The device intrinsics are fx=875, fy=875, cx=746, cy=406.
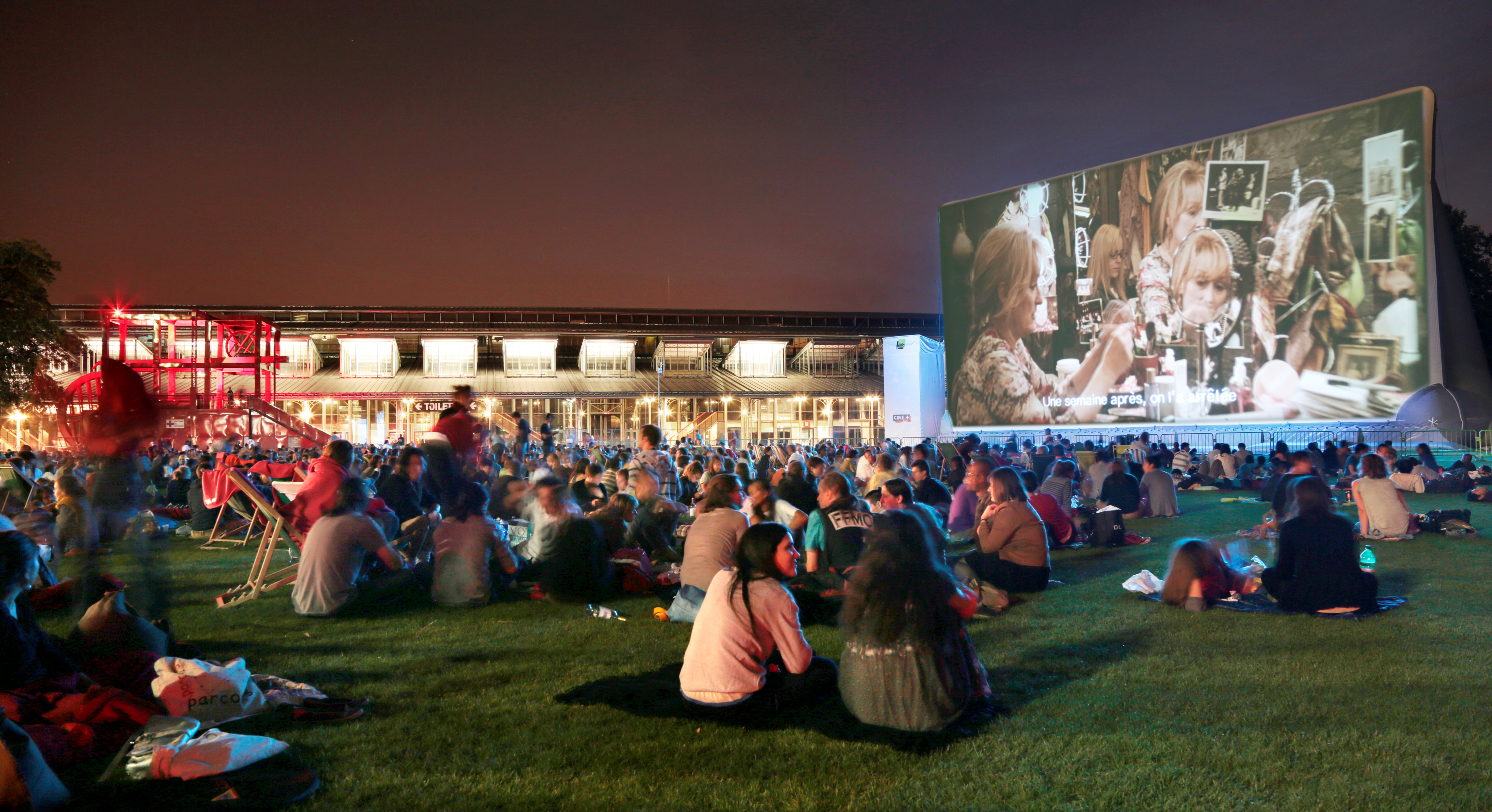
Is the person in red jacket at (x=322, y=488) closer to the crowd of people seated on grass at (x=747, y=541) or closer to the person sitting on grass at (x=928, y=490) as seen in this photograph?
the crowd of people seated on grass at (x=747, y=541)

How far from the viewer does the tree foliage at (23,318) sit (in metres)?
29.7

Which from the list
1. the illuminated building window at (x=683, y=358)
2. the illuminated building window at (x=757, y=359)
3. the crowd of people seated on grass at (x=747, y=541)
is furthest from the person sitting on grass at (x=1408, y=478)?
the illuminated building window at (x=683, y=358)

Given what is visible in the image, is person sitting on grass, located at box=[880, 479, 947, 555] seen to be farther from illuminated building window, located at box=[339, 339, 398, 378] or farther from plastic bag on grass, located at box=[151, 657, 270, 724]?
illuminated building window, located at box=[339, 339, 398, 378]

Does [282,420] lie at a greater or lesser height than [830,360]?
lesser

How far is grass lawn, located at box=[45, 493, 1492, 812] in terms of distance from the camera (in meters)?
3.73

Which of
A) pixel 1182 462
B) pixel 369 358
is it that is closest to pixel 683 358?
pixel 369 358

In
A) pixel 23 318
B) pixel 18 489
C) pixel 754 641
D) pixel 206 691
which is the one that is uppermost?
pixel 23 318

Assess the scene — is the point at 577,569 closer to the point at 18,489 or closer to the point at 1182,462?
the point at 18,489

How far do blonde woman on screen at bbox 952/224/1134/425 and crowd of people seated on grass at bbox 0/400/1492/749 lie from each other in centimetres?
1317

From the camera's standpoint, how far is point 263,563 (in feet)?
26.5

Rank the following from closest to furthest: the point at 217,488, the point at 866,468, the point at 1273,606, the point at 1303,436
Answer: the point at 1273,606 < the point at 217,488 < the point at 866,468 < the point at 1303,436

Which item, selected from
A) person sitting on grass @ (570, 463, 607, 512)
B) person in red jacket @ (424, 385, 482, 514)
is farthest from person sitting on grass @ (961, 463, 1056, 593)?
person in red jacket @ (424, 385, 482, 514)

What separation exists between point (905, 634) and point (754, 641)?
0.80 m

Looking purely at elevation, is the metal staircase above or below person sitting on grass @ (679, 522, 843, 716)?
above
